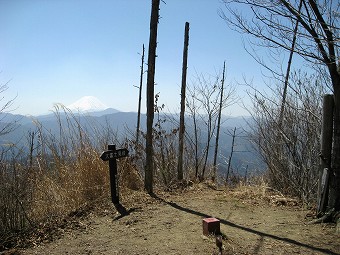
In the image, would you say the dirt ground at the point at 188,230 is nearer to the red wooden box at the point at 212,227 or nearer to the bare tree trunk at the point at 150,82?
the red wooden box at the point at 212,227

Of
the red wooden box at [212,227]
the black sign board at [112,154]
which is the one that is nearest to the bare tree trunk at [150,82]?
the black sign board at [112,154]

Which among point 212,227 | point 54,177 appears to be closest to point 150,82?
point 54,177

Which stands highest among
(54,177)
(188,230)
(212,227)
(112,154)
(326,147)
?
(326,147)

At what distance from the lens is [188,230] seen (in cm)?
359

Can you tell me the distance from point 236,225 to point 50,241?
236 centimetres

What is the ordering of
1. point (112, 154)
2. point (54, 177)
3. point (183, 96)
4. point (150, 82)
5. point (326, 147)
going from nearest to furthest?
point (326, 147), point (112, 154), point (54, 177), point (150, 82), point (183, 96)

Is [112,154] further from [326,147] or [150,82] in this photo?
[326,147]

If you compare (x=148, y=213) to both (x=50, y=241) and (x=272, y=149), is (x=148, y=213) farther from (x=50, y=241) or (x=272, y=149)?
(x=272, y=149)

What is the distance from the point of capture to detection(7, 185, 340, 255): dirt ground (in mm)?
3100

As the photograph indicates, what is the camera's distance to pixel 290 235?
3.38 metres

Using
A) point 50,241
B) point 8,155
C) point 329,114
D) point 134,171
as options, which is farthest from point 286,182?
point 8,155

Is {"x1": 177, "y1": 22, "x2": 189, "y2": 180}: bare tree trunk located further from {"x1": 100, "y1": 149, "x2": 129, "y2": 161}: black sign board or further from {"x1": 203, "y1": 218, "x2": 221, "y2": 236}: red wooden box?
{"x1": 203, "y1": 218, "x2": 221, "y2": 236}: red wooden box

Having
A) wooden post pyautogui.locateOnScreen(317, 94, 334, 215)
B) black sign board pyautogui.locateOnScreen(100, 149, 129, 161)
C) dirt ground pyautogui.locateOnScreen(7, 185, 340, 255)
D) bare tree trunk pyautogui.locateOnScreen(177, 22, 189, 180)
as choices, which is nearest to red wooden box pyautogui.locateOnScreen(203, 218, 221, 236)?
dirt ground pyautogui.locateOnScreen(7, 185, 340, 255)

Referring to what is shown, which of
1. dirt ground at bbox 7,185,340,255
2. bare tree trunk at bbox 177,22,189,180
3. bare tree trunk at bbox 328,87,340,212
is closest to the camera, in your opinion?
dirt ground at bbox 7,185,340,255
